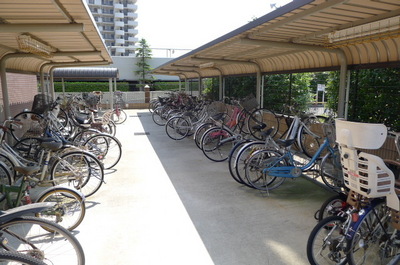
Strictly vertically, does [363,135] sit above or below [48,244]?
above

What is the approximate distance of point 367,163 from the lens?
229 cm

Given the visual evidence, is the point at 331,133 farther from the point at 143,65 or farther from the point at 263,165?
the point at 143,65

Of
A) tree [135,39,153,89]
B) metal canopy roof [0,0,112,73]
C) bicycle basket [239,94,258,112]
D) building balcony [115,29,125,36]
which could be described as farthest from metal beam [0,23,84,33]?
building balcony [115,29,125,36]

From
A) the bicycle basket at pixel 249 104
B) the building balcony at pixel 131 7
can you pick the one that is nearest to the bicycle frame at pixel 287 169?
the bicycle basket at pixel 249 104

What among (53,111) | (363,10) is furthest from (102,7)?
(363,10)

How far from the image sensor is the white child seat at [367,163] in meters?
2.24

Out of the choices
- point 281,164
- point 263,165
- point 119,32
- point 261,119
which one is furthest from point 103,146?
point 119,32

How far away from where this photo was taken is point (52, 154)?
12.5ft

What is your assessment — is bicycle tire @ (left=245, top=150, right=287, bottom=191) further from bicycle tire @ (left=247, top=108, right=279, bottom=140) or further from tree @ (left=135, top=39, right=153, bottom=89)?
tree @ (left=135, top=39, right=153, bottom=89)

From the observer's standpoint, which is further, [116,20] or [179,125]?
[116,20]

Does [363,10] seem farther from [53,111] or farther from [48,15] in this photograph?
[53,111]

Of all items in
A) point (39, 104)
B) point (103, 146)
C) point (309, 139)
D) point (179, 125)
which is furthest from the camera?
point (179, 125)

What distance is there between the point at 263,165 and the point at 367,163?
198cm

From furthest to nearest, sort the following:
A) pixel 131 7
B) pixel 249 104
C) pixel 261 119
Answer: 1. pixel 131 7
2. pixel 261 119
3. pixel 249 104
